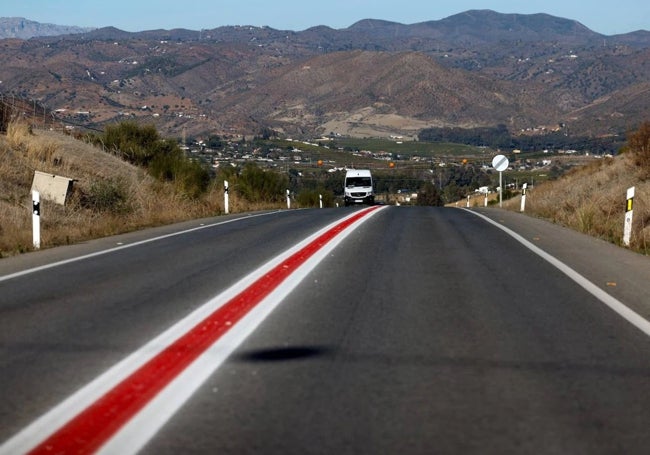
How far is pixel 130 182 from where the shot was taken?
27.8 m

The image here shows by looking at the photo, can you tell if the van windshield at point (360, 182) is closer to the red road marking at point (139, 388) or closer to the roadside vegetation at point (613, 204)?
the roadside vegetation at point (613, 204)

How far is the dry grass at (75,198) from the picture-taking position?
60.6 ft

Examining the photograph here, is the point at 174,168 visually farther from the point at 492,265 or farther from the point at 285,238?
the point at 492,265

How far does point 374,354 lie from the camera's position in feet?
23.6

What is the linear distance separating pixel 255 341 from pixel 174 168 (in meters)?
30.4

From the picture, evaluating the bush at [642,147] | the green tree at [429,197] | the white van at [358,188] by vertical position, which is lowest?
the green tree at [429,197]

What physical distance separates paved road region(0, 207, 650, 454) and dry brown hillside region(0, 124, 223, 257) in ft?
17.1

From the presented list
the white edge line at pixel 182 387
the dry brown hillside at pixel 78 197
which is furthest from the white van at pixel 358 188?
the white edge line at pixel 182 387

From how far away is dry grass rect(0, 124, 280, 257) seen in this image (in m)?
18.5

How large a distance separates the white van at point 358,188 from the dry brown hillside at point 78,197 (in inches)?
839

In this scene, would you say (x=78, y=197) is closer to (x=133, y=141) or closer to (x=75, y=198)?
(x=75, y=198)

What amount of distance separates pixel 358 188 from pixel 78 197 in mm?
34663

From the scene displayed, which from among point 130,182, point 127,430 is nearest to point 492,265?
point 127,430

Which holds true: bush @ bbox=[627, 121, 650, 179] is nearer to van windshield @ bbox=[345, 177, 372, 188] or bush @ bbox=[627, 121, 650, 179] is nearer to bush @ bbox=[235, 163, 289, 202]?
bush @ bbox=[235, 163, 289, 202]
